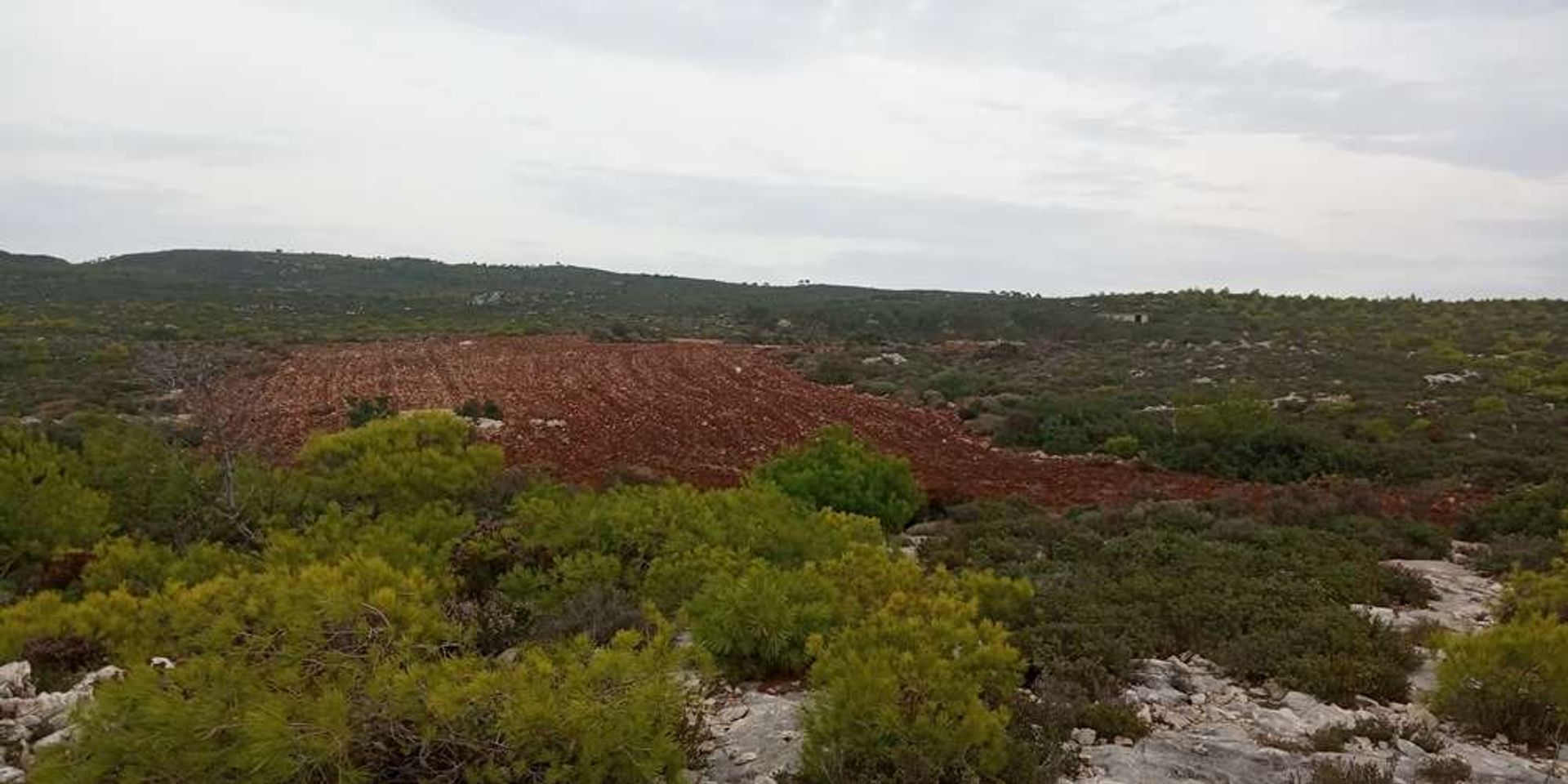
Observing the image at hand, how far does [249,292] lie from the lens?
78312 millimetres

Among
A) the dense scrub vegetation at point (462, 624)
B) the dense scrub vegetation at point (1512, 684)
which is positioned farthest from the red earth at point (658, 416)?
the dense scrub vegetation at point (1512, 684)

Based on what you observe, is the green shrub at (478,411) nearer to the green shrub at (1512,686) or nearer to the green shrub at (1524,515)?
the green shrub at (1524,515)

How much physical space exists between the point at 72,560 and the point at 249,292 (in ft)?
258

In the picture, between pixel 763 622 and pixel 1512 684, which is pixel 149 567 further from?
pixel 1512 684

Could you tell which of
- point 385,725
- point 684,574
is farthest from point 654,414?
point 385,725

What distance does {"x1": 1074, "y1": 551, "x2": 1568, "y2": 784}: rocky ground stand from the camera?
17.6 feet

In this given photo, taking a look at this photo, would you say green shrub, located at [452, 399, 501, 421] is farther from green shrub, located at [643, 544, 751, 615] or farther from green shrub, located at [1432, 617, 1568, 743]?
green shrub, located at [1432, 617, 1568, 743]

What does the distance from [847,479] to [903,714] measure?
21.3ft

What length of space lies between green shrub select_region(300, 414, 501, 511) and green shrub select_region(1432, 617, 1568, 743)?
8.01m

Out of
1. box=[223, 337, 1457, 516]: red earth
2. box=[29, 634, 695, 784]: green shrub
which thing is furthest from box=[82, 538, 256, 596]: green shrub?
box=[223, 337, 1457, 516]: red earth

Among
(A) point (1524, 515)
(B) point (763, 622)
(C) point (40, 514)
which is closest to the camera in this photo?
(B) point (763, 622)

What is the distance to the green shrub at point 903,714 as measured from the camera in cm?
→ 501

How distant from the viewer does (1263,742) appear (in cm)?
577

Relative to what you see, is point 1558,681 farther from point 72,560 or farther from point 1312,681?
point 72,560
